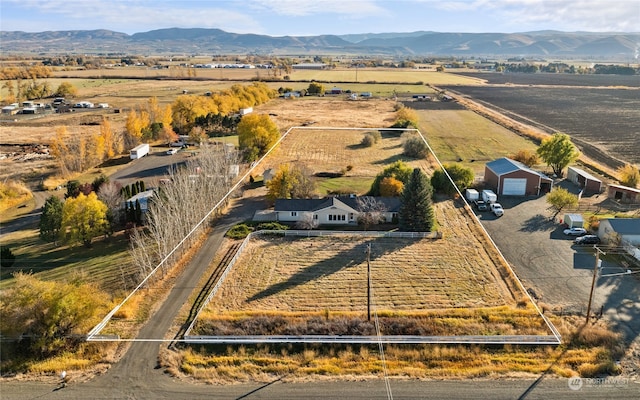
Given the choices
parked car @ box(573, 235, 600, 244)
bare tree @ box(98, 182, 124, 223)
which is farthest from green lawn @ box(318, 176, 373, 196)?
parked car @ box(573, 235, 600, 244)

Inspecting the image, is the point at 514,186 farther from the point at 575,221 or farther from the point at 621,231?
the point at 621,231

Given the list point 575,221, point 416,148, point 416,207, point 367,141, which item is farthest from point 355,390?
point 367,141

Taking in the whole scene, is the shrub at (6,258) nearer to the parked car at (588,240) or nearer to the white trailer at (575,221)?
the parked car at (588,240)

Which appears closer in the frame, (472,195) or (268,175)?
(472,195)

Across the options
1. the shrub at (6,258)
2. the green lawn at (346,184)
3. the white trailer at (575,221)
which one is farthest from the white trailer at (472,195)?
the shrub at (6,258)

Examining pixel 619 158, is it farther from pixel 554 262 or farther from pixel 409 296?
pixel 409 296

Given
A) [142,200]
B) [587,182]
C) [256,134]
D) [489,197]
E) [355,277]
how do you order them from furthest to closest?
[256,134]
[587,182]
[489,197]
[142,200]
[355,277]

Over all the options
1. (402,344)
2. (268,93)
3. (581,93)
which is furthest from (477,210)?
(581,93)
